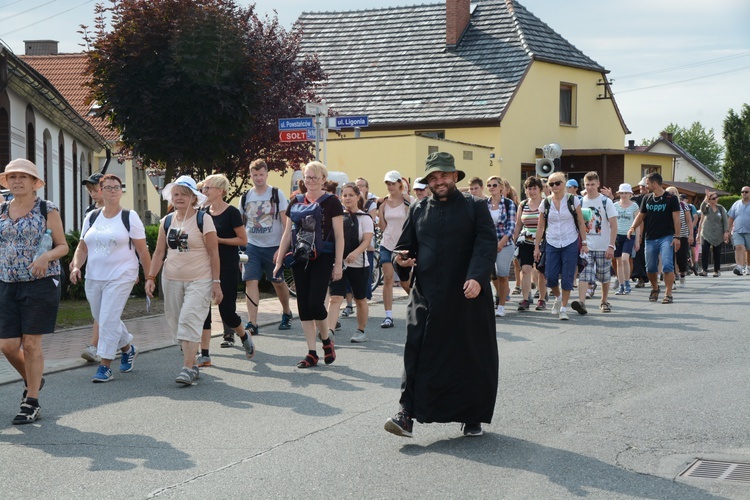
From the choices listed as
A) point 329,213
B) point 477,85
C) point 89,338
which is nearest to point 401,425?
point 329,213

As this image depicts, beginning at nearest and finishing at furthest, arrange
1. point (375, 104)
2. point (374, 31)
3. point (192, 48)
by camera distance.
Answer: point (192, 48) → point (375, 104) → point (374, 31)

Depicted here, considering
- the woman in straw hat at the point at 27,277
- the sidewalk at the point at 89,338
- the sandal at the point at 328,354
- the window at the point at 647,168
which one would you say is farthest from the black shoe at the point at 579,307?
the window at the point at 647,168

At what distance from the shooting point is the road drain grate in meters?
5.96

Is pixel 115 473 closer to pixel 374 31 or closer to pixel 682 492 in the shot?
pixel 682 492

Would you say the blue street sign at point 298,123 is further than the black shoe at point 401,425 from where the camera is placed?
Yes

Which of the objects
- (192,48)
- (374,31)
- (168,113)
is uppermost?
(374,31)

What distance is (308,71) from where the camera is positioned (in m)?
28.5

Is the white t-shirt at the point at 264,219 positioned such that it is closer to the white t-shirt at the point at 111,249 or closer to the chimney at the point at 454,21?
the white t-shirt at the point at 111,249

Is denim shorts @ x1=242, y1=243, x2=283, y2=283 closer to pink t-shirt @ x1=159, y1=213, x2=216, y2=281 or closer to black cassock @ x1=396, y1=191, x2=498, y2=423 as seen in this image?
pink t-shirt @ x1=159, y1=213, x2=216, y2=281

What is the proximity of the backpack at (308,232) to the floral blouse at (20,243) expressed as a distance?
8.15 feet

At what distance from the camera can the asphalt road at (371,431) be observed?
5828 millimetres

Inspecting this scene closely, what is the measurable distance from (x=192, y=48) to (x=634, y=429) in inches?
441

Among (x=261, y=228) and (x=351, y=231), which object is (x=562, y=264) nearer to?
(x=351, y=231)

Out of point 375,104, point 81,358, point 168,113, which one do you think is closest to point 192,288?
point 81,358
